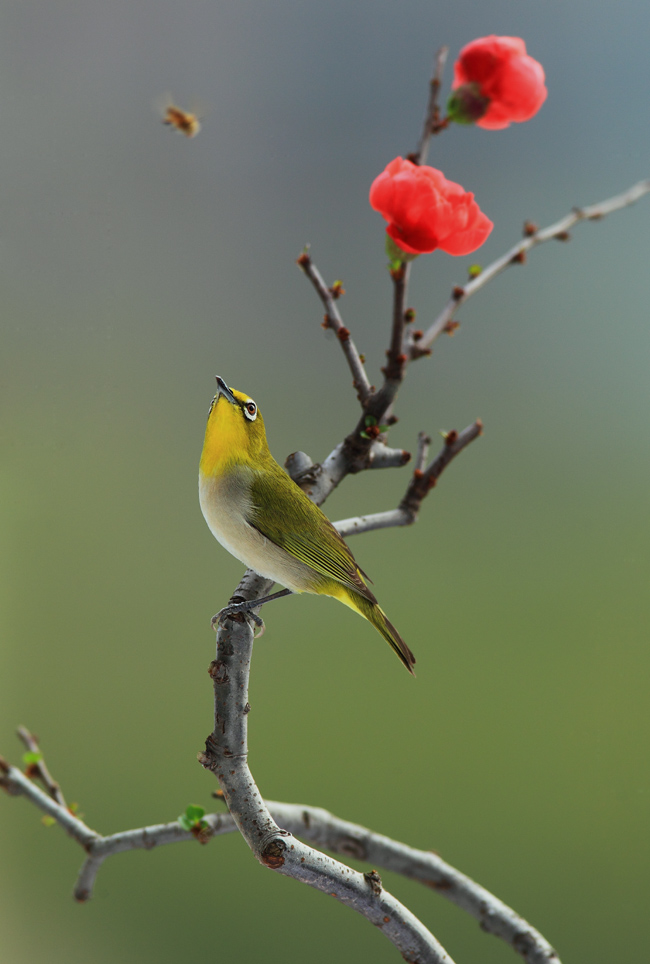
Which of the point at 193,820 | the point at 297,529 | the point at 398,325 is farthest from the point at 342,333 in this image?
the point at 193,820

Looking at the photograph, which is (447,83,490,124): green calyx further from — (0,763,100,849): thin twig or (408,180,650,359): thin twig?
(0,763,100,849): thin twig

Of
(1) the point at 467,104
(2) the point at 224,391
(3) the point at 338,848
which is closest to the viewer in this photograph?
(2) the point at 224,391

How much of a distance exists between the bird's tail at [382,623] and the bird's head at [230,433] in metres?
0.11

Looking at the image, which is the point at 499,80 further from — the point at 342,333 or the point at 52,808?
the point at 52,808

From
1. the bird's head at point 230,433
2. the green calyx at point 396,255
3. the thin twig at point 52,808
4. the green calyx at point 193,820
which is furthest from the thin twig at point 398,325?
the thin twig at point 52,808

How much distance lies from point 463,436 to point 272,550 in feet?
0.65

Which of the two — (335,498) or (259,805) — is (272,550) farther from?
(335,498)

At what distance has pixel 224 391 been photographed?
453 millimetres

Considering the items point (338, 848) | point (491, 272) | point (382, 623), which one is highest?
point (491, 272)

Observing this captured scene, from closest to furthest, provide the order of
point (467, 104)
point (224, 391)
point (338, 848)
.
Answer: point (224, 391), point (467, 104), point (338, 848)

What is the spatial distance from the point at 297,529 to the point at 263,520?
0.09 feet

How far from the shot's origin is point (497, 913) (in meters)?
0.61

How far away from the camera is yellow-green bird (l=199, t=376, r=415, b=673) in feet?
1.57

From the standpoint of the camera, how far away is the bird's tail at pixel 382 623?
48cm
